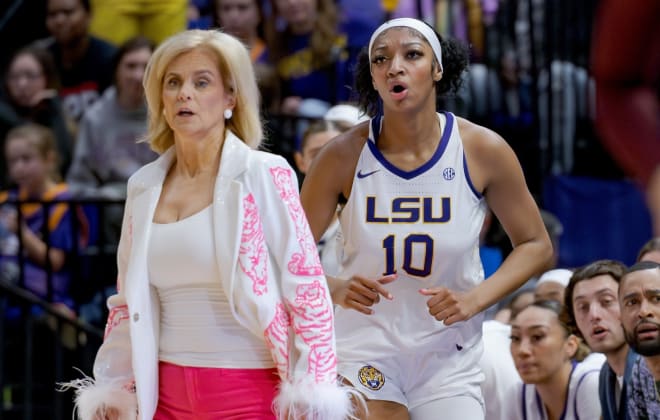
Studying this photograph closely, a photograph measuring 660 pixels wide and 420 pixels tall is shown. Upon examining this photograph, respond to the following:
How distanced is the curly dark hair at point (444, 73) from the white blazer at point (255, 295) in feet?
2.71

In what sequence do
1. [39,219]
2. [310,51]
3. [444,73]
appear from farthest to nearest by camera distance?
[310,51] < [39,219] < [444,73]

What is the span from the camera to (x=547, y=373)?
4.83 metres

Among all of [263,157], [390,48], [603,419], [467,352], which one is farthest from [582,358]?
[263,157]

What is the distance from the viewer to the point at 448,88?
12.2ft

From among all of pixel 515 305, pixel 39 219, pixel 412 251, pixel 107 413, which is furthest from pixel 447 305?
pixel 39 219

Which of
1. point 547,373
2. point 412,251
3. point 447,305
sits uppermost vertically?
point 412,251

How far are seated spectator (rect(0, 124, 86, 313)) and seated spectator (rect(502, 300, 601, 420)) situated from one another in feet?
9.06

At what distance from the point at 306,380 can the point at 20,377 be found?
14.2 ft

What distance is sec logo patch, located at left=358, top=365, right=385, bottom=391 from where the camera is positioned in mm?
3314

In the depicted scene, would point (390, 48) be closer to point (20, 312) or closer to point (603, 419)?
point (603, 419)

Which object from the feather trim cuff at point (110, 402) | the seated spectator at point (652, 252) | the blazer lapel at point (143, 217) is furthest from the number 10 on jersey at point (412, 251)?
the seated spectator at point (652, 252)

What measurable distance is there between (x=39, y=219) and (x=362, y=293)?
12.9ft

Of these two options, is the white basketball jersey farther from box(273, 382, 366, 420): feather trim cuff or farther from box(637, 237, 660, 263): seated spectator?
box(637, 237, 660, 263): seated spectator

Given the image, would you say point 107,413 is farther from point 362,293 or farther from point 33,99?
point 33,99
